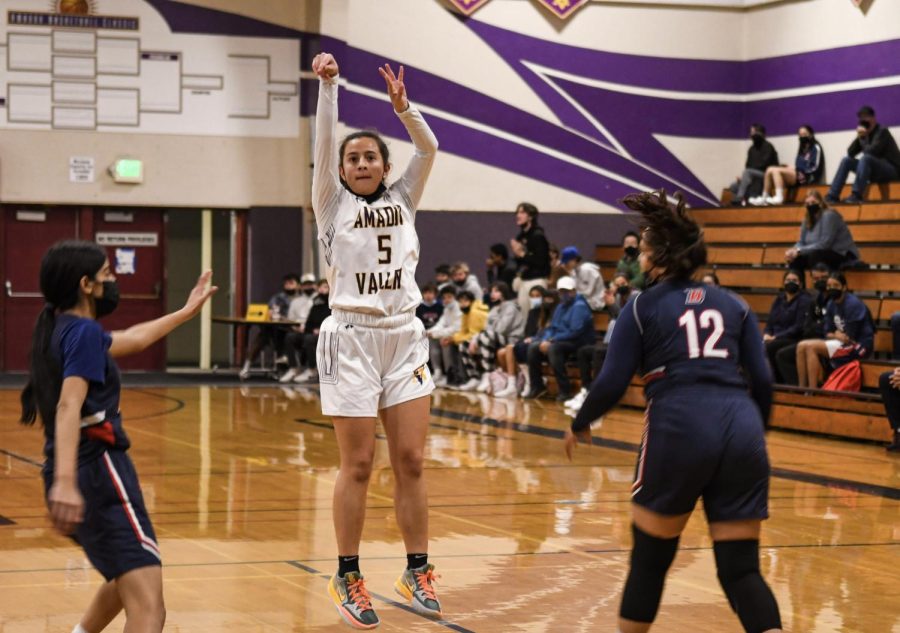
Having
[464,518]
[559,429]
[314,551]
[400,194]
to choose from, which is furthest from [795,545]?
[559,429]

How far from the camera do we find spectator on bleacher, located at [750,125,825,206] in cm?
1891

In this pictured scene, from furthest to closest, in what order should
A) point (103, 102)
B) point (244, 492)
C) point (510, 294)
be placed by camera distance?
1. point (103, 102)
2. point (510, 294)
3. point (244, 492)

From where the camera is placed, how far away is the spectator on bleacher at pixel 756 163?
19797mm

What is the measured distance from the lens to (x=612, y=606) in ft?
19.0

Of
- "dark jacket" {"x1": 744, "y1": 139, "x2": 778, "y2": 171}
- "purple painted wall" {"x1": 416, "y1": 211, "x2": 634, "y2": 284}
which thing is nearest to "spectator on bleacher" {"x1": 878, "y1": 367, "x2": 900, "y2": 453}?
"dark jacket" {"x1": 744, "y1": 139, "x2": 778, "y2": 171}

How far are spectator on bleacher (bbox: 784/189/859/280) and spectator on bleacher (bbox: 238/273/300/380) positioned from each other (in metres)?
7.37

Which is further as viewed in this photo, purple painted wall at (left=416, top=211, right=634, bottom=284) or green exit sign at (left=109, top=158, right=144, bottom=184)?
purple painted wall at (left=416, top=211, right=634, bottom=284)

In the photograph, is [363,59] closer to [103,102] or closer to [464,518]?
[103,102]

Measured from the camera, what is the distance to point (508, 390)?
658 inches

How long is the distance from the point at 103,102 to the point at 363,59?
381cm

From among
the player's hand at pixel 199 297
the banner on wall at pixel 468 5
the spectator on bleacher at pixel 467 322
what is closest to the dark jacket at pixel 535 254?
the spectator on bleacher at pixel 467 322

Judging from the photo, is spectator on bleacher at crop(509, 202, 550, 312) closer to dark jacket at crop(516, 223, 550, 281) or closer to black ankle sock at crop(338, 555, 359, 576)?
dark jacket at crop(516, 223, 550, 281)

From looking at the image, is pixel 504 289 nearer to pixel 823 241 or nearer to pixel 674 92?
pixel 823 241

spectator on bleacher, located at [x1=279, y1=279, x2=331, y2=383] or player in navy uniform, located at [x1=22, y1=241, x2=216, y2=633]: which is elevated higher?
player in navy uniform, located at [x1=22, y1=241, x2=216, y2=633]
